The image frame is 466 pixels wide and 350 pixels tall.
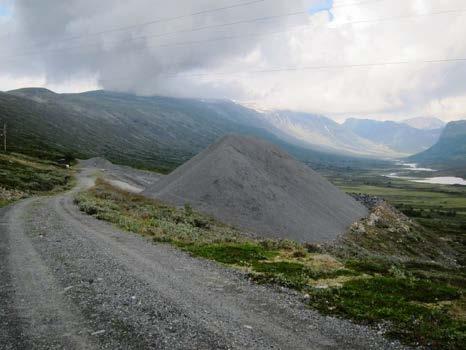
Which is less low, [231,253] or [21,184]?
[231,253]

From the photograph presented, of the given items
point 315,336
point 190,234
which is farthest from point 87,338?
point 190,234

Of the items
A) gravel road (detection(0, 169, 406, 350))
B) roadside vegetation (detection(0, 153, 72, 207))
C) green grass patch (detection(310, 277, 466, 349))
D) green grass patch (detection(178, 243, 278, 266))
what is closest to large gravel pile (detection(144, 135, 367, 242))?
roadside vegetation (detection(0, 153, 72, 207))

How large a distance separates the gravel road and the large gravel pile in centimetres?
3070

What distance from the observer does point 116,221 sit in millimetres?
35219

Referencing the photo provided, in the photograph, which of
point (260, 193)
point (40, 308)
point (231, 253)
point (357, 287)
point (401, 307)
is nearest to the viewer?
point (40, 308)

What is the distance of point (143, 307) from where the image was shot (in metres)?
14.3

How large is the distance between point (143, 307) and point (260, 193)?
45.3 m

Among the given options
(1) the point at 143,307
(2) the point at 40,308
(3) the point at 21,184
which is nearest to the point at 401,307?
(1) the point at 143,307

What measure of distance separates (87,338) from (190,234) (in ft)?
67.0

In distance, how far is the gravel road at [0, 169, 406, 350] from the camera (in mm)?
11812

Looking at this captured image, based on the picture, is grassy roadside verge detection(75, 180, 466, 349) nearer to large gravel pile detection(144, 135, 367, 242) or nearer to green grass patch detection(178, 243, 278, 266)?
green grass patch detection(178, 243, 278, 266)

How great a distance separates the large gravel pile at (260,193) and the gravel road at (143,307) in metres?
30.7

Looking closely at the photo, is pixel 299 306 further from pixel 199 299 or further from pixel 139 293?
pixel 139 293

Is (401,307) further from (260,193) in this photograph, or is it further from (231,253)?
(260,193)
